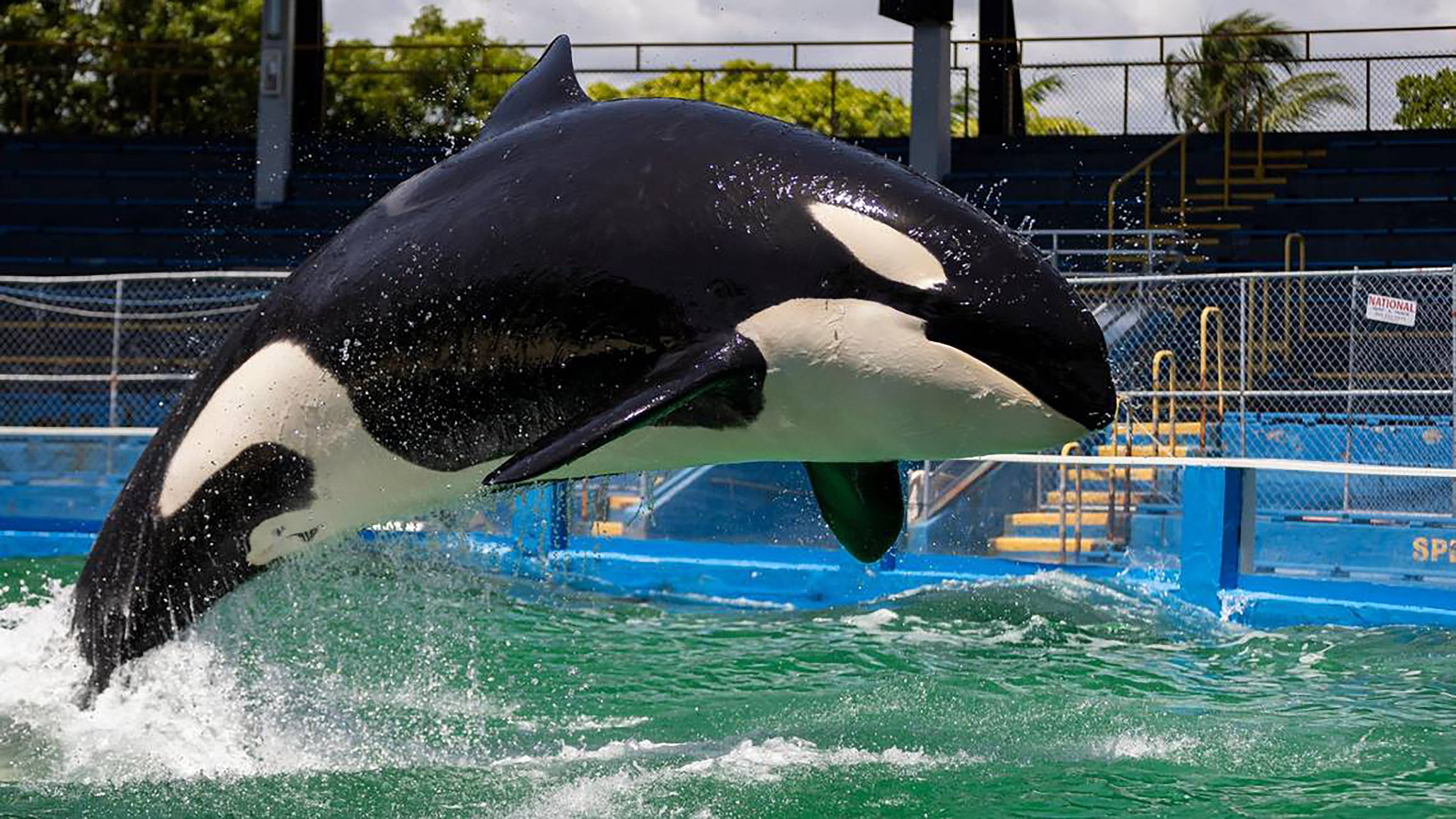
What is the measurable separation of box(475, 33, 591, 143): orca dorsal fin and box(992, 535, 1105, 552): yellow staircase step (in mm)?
5834

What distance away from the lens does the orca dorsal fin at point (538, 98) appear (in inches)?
182

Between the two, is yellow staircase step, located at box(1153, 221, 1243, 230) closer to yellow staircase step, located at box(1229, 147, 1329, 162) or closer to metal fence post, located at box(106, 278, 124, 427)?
yellow staircase step, located at box(1229, 147, 1329, 162)

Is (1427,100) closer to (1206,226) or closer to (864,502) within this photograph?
(1206,226)

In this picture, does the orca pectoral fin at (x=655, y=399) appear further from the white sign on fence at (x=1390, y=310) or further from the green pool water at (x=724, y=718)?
the white sign on fence at (x=1390, y=310)

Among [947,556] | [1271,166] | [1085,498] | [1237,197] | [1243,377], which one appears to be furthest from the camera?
[1271,166]

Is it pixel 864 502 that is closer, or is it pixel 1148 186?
pixel 864 502

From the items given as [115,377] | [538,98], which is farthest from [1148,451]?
[538,98]

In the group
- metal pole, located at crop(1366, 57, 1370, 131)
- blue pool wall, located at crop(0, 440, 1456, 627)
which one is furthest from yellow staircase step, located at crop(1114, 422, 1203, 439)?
metal pole, located at crop(1366, 57, 1370, 131)

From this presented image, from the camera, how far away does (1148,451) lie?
1245cm

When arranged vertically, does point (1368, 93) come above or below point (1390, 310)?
above

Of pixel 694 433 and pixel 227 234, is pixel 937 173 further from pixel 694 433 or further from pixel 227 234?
pixel 694 433

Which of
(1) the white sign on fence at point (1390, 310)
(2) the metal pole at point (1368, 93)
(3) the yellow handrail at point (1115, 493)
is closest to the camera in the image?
(3) the yellow handrail at point (1115, 493)

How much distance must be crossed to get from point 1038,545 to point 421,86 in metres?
17.5

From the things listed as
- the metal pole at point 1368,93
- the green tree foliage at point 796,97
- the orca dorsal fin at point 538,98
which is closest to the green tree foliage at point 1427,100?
the metal pole at point 1368,93
